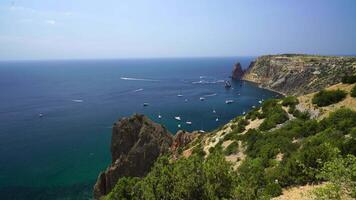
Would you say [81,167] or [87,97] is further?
[87,97]

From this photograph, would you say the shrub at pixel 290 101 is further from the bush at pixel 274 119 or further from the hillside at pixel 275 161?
the bush at pixel 274 119

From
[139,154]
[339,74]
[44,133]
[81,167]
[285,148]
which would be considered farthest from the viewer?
[339,74]

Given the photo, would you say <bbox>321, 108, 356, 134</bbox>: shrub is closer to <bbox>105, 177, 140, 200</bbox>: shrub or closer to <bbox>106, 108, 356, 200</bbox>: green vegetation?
<bbox>106, 108, 356, 200</bbox>: green vegetation

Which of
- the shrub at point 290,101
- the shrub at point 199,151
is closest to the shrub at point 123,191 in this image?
the shrub at point 199,151

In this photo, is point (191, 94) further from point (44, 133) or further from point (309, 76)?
point (44, 133)

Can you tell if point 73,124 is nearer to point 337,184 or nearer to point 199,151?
point 199,151

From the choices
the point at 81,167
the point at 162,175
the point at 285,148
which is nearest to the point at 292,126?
the point at 285,148
